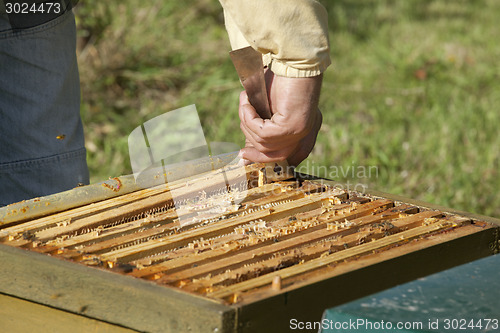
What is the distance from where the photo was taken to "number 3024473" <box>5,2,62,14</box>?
2.29 m

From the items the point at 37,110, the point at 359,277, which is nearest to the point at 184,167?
the point at 37,110

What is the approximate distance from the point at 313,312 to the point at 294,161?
2.17 ft

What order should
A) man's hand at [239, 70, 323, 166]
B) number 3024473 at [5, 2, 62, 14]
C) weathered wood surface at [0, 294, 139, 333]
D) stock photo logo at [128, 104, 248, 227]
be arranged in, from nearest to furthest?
weathered wood surface at [0, 294, 139, 333], man's hand at [239, 70, 323, 166], stock photo logo at [128, 104, 248, 227], number 3024473 at [5, 2, 62, 14]

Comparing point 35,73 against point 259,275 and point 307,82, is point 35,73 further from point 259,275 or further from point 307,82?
point 259,275

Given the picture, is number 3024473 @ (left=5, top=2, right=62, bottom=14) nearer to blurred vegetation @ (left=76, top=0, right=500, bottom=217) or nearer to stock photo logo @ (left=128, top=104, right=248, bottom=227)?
stock photo logo @ (left=128, top=104, right=248, bottom=227)

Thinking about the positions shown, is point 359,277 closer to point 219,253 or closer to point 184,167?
point 219,253

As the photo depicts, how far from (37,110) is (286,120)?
106cm

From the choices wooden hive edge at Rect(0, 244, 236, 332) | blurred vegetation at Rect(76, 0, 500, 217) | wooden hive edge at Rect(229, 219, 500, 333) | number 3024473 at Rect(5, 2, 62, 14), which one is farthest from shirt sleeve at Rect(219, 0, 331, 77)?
blurred vegetation at Rect(76, 0, 500, 217)

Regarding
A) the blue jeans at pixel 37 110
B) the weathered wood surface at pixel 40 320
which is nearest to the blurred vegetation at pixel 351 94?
the blue jeans at pixel 37 110

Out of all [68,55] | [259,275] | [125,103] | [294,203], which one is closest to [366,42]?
Answer: [125,103]

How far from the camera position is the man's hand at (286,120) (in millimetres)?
1832

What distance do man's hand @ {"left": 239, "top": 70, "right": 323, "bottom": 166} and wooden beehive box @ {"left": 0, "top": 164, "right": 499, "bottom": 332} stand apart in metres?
0.14

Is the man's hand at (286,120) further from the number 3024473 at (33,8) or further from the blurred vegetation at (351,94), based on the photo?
the blurred vegetation at (351,94)

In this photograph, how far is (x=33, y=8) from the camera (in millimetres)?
2344
